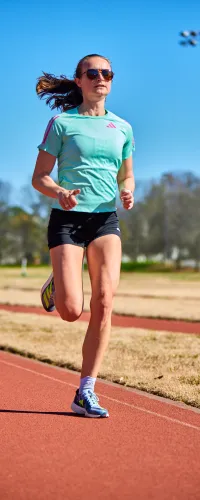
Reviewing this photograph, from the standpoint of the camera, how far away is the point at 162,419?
5.91 m

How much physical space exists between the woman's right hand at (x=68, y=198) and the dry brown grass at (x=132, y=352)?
2.19 meters

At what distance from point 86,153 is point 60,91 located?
77 centimetres

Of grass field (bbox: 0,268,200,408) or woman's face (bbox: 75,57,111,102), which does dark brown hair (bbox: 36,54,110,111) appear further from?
grass field (bbox: 0,268,200,408)

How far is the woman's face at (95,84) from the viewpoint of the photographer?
5.73m

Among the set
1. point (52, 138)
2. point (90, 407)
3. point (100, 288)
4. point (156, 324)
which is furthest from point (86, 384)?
point (156, 324)

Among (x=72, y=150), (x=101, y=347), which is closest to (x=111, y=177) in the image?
(x=72, y=150)

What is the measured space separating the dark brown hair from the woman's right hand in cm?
98

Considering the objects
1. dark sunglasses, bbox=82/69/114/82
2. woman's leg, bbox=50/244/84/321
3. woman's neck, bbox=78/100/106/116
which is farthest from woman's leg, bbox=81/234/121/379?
dark sunglasses, bbox=82/69/114/82

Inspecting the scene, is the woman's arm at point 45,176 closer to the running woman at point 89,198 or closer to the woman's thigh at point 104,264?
the running woman at point 89,198

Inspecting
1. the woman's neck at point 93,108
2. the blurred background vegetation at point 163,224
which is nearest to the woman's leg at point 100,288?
the woman's neck at point 93,108

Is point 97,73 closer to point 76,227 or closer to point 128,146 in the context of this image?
point 128,146

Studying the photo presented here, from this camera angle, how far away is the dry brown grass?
773 centimetres

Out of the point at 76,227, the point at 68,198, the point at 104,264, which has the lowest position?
the point at 104,264

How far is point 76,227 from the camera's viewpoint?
5668 millimetres
